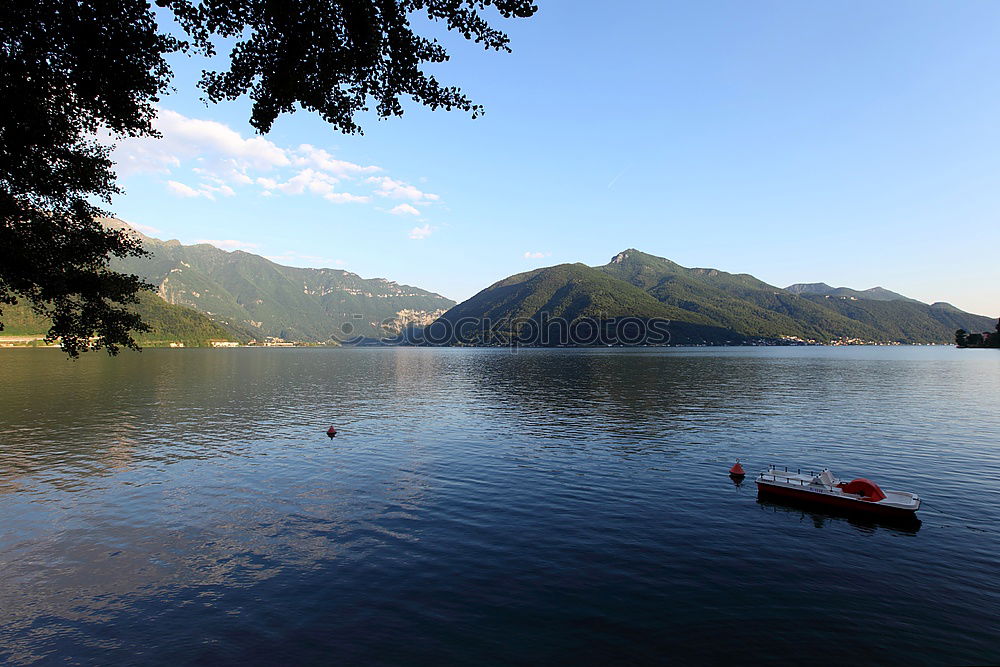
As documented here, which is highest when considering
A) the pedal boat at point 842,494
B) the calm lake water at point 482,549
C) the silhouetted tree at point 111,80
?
the silhouetted tree at point 111,80

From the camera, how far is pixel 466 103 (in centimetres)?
1655

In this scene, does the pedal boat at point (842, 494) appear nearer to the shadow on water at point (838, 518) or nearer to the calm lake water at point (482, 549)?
the shadow on water at point (838, 518)

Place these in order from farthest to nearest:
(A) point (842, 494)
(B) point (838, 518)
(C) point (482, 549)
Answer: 1. (A) point (842, 494)
2. (B) point (838, 518)
3. (C) point (482, 549)

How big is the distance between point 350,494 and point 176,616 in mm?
15072

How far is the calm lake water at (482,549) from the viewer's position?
1697 centimetres

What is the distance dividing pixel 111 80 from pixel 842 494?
44.6 metres

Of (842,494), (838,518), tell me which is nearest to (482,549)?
(838,518)

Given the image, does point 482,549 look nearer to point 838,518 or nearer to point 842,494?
point 838,518

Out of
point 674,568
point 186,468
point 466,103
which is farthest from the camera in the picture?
point 186,468

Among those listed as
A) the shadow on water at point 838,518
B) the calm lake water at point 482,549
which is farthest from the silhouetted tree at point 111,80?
the shadow on water at point 838,518

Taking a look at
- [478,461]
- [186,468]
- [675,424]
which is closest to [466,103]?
[478,461]

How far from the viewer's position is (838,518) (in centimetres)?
2991

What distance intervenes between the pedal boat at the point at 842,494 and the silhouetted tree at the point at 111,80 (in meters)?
33.3

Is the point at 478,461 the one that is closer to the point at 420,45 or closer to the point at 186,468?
the point at 186,468
